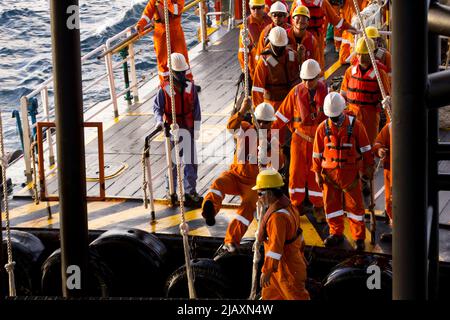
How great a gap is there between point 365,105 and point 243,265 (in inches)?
106

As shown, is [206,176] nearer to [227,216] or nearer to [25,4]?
[227,216]

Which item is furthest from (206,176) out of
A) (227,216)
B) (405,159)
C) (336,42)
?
(405,159)

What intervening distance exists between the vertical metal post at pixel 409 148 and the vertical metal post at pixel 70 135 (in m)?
3.02

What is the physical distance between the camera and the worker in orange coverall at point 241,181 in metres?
10.2

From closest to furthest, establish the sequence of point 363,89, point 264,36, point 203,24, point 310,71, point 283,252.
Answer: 1. point 283,252
2. point 310,71
3. point 363,89
4. point 264,36
5. point 203,24

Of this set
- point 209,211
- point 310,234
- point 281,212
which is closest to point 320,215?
point 310,234

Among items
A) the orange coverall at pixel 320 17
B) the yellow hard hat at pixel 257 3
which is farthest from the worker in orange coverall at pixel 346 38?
the yellow hard hat at pixel 257 3

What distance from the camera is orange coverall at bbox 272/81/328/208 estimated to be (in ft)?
35.9

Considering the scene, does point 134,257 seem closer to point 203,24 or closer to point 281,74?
point 281,74

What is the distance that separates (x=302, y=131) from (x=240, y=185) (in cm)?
118

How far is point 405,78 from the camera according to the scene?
14.7 feet

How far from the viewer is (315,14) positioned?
1452 cm

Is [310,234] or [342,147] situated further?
[310,234]

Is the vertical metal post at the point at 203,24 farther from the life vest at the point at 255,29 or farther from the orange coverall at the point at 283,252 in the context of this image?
the orange coverall at the point at 283,252
